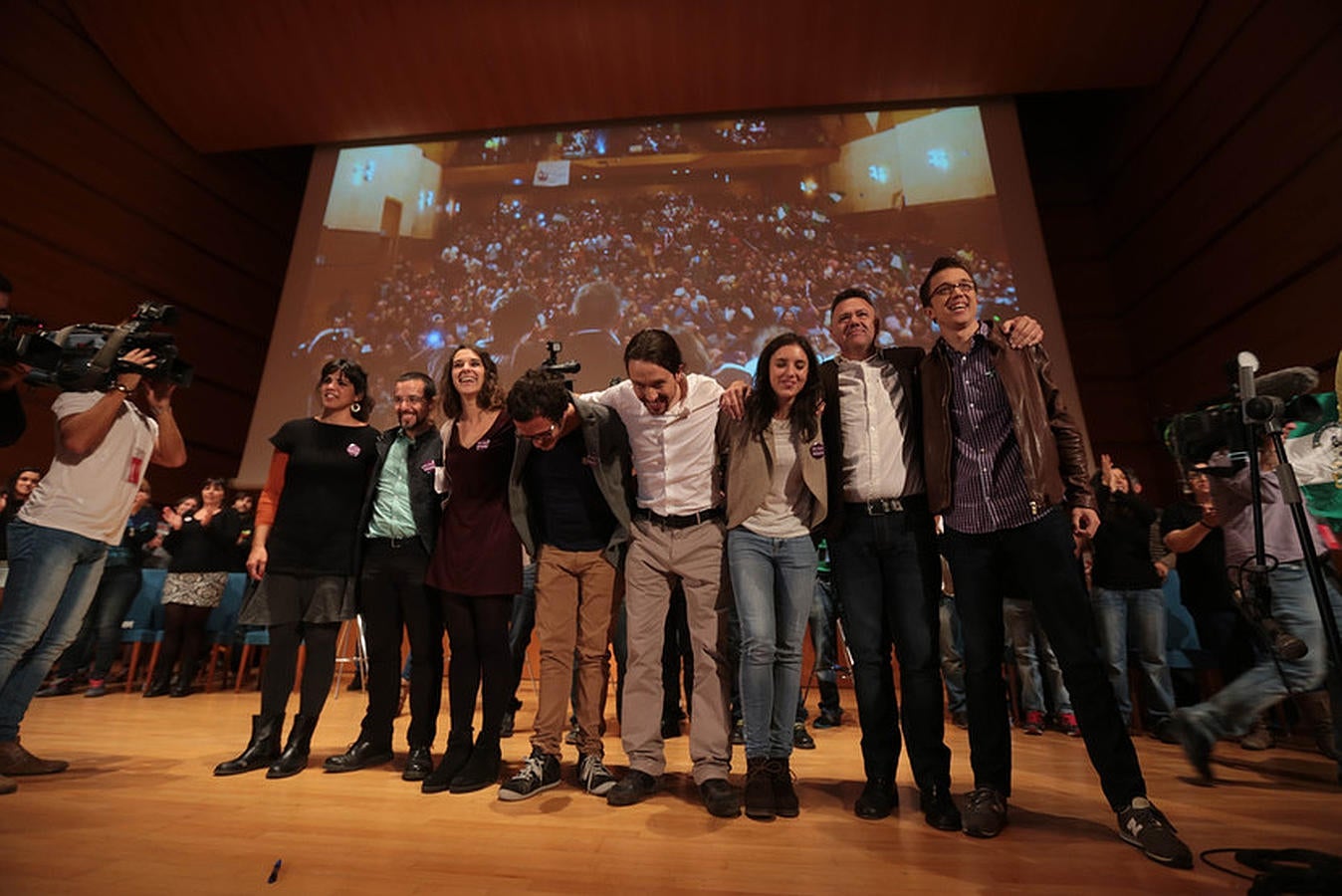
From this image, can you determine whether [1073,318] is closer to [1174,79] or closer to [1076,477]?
[1174,79]

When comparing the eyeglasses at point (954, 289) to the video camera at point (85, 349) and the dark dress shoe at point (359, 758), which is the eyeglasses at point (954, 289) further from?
the dark dress shoe at point (359, 758)

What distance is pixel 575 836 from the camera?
1.56 m

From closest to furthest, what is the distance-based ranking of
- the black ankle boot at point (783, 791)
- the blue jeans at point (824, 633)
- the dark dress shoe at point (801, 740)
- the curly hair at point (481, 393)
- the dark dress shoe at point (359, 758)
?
1. the black ankle boot at point (783, 791)
2. the dark dress shoe at point (359, 758)
3. the curly hair at point (481, 393)
4. the dark dress shoe at point (801, 740)
5. the blue jeans at point (824, 633)

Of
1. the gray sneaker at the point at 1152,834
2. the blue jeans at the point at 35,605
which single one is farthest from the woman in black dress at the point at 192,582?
the gray sneaker at the point at 1152,834

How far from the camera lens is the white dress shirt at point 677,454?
6.76 feet

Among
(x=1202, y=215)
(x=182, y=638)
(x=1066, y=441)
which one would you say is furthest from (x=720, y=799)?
(x=1202, y=215)

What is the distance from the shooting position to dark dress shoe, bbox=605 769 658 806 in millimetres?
1839

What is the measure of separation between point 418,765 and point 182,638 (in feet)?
11.6

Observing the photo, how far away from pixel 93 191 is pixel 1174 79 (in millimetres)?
9663

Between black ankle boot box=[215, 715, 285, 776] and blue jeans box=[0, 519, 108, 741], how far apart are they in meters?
0.62

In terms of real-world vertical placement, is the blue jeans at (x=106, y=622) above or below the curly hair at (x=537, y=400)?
below

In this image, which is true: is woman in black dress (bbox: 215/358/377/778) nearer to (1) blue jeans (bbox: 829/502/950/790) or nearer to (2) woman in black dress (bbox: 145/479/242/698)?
(1) blue jeans (bbox: 829/502/950/790)

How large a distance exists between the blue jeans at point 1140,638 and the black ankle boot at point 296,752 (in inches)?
131

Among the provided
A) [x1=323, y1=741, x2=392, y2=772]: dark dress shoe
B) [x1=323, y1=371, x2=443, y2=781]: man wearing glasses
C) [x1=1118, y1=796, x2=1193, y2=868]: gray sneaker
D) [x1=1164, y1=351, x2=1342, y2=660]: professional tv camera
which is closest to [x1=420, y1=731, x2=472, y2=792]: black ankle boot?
[x1=323, y1=371, x2=443, y2=781]: man wearing glasses
